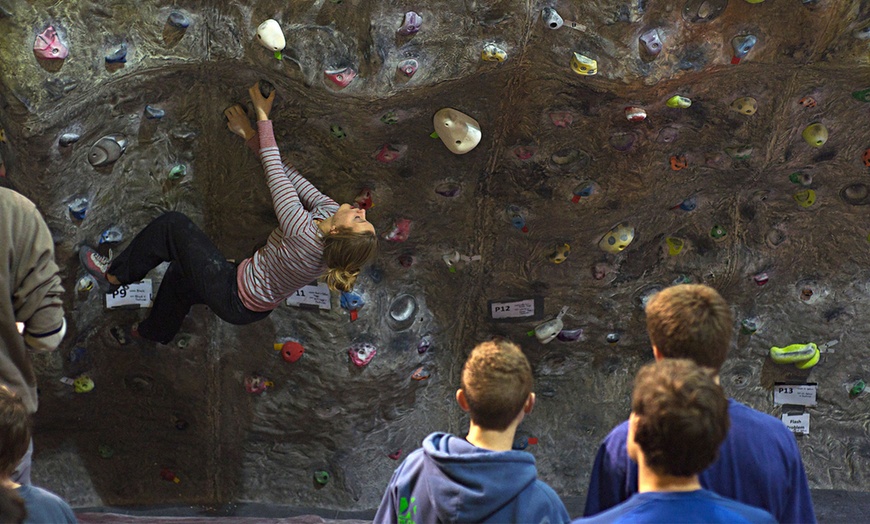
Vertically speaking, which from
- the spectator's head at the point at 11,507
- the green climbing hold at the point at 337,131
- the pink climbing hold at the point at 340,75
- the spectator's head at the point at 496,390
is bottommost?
the spectator's head at the point at 11,507

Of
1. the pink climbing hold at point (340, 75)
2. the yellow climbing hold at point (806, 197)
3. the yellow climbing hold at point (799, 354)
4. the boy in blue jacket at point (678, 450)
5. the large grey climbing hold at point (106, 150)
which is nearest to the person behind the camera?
the boy in blue jacket at point (678, 450)

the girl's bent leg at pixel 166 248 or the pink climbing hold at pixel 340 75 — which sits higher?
the pink climbing hold at pixel 340 75

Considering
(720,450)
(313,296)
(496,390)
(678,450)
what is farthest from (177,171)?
(678,450)

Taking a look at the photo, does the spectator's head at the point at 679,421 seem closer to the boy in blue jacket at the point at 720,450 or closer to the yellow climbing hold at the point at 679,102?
the boy in blue jacket at the point at 720,450

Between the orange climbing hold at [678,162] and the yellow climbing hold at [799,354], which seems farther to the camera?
the yellow climbing hold at [799,354]

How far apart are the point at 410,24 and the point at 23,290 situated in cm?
179

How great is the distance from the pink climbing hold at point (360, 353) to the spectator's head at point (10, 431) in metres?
2.38

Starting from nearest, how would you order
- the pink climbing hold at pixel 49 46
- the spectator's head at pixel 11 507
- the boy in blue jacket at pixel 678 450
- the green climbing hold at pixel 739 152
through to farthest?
1. the boy in blue jacket at pixel 678 450
2. the spectator's head at pixel 11 507
3. the pink climbing hold at pixel 49 46
4. the green climbing hold at pixel 739 152

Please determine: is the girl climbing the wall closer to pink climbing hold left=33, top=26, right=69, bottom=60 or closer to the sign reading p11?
the sign reading p11

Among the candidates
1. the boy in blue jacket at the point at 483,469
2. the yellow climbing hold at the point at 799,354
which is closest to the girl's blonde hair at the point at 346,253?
the boy in blue jacket at the point at 483,469

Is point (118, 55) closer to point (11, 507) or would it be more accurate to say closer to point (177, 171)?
point (177, 171)

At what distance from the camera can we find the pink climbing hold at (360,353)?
4387 millimetres

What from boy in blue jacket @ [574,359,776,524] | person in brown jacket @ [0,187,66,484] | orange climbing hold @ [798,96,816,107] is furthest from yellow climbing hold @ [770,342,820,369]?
person in brown jacket @ [0,187,66,484]

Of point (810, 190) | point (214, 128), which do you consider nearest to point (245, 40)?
point (214, 128)
